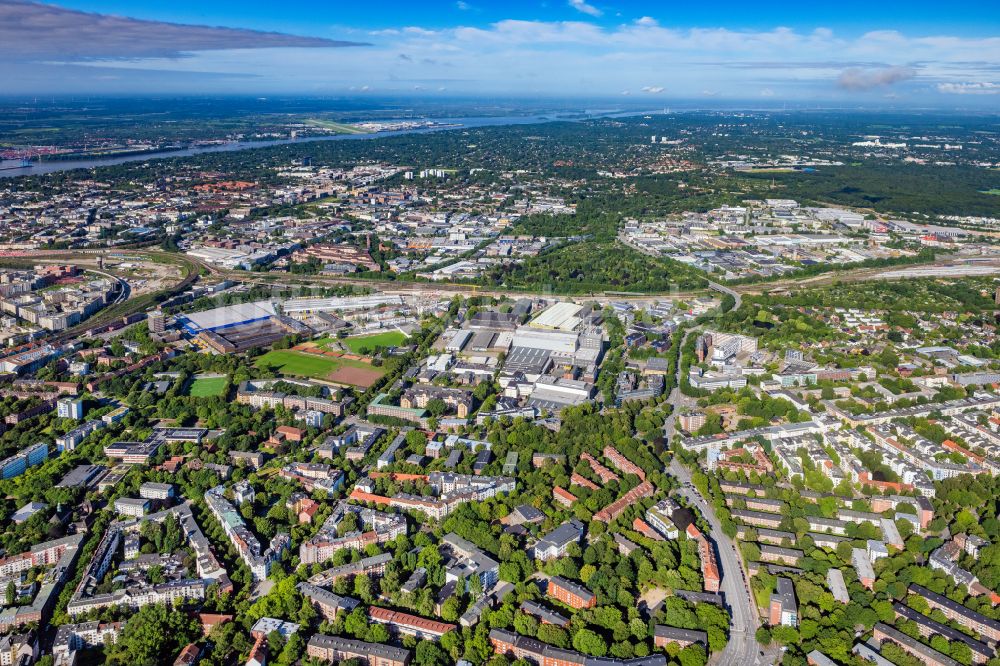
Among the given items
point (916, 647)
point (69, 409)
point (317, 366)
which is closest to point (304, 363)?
point (317, 366)

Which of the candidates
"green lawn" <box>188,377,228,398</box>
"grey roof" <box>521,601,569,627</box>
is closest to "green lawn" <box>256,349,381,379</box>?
"green lawn" <box>188,377,228,398</box>

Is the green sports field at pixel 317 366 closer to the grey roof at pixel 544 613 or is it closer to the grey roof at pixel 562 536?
the grey roof at pixel 562 536

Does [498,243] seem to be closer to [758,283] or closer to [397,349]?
[758,283]

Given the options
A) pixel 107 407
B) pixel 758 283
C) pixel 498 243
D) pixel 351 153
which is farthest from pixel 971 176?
pixel 107 407

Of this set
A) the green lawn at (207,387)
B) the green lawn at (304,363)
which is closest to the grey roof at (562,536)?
the green lawn at (304,363)

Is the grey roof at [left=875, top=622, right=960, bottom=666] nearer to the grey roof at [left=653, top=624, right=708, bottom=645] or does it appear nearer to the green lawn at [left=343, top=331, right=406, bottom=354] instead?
the grey roof at [left=653, top=624, right=708, bottom=645]

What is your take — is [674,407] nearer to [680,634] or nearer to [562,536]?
[562,536]
